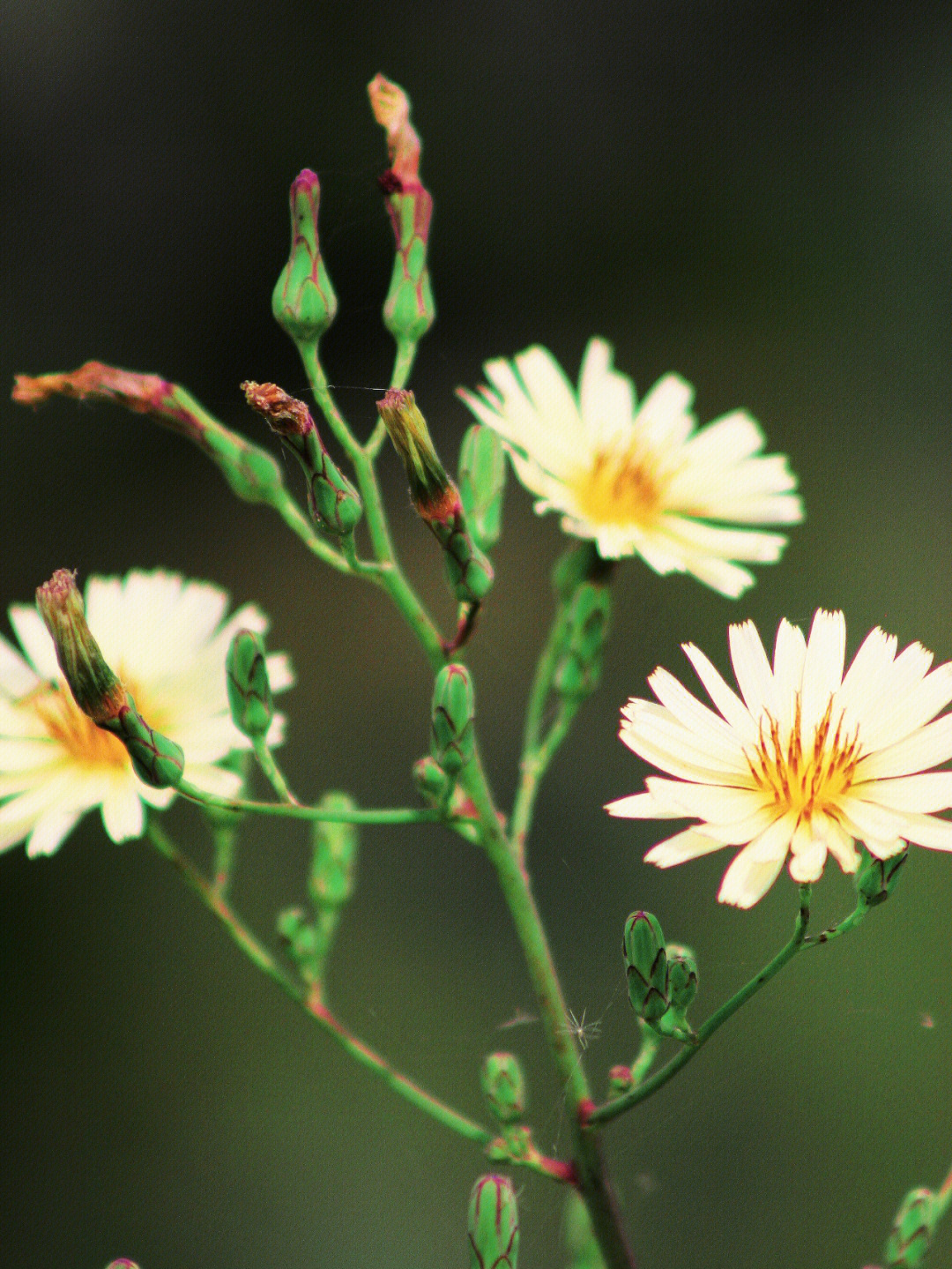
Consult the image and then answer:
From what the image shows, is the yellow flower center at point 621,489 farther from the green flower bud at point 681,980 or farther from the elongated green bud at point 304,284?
the green flower bud at point 681,980

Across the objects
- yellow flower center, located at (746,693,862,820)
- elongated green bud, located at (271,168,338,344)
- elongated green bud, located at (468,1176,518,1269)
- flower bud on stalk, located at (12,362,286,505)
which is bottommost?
elongated green bud, located at (468,1176,518,1269)

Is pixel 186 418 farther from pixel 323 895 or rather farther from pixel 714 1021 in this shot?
pixel 714 1021

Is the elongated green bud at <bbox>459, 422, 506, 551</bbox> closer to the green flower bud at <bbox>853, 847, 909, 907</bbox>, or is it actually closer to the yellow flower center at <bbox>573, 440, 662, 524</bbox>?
the yellow flower center at <bbox>573, 440, 662, 524</bbox>

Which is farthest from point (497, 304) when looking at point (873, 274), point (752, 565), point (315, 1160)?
point (315, 1160)

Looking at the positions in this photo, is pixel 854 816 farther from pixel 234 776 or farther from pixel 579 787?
pixel 579 787

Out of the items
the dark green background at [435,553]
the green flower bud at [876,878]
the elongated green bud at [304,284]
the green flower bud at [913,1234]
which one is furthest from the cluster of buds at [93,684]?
the dark green background at [435,553]

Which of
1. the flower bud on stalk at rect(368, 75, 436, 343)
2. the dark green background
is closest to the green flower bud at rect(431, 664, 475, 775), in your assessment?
the flower bud on stalk at rect(368, 75, 436, 343)

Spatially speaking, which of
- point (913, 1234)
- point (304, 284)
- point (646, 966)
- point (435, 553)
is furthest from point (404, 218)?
point (435, 553)
